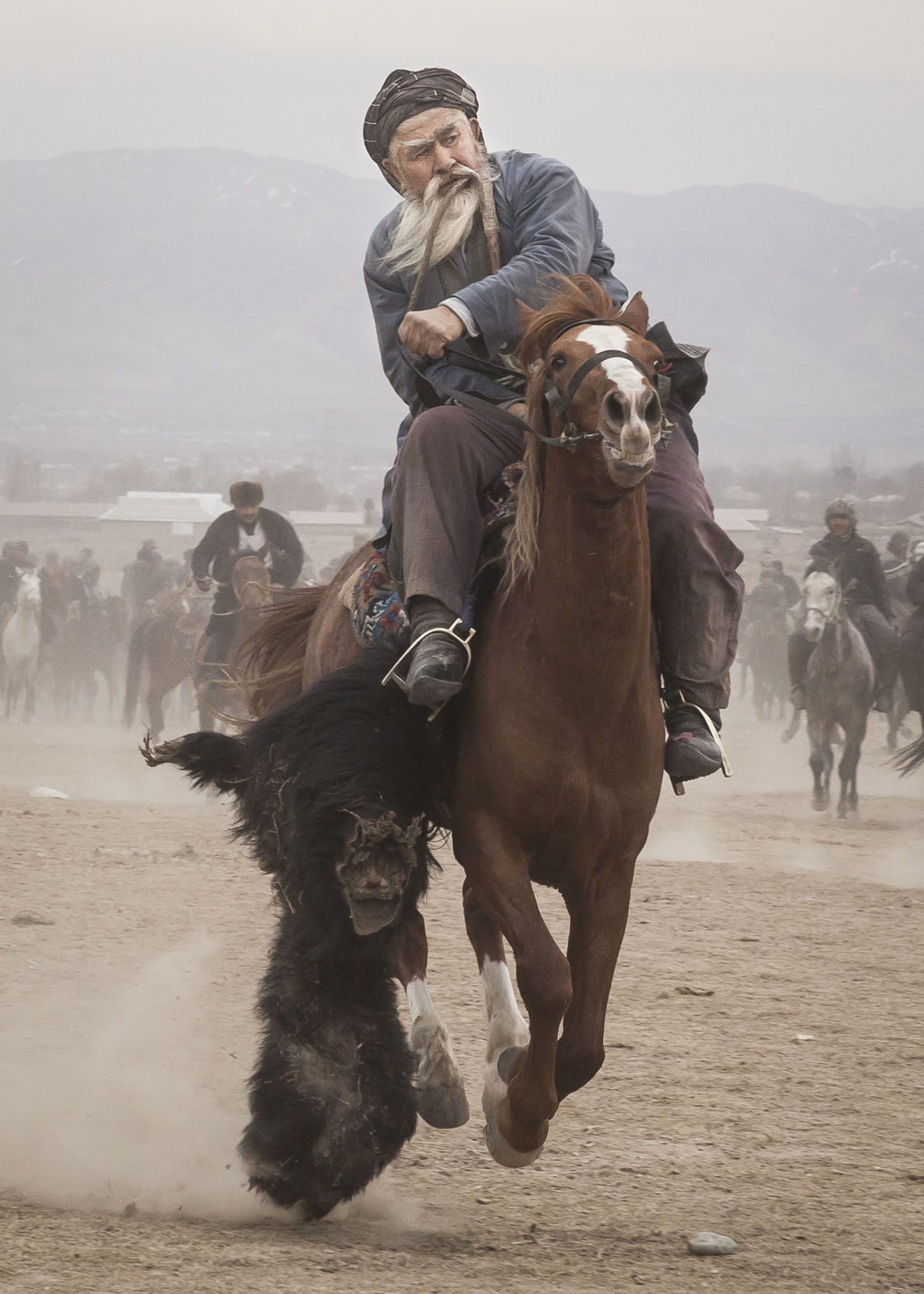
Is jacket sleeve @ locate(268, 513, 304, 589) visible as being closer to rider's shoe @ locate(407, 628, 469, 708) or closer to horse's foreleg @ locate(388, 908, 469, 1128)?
horse's foreleg @ locate(388, 908, 469, 1128)

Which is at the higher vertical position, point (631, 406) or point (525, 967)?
point (631, 406)

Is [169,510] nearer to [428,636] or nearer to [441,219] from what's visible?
[441,219]

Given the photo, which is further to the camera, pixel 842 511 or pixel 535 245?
pixel 842 511

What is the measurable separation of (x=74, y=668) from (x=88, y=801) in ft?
32.4

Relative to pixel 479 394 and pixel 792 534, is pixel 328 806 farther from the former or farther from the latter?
pixel 792 534

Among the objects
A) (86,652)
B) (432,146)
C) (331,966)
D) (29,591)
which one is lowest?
(86,652)

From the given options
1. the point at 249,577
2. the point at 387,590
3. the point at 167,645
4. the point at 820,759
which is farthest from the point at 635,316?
the point at 167,645

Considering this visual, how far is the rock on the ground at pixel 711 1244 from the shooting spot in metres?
3.43

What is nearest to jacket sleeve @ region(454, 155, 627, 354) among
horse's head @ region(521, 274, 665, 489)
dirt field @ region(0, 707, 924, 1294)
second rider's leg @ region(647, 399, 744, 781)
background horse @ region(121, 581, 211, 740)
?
horse's head @ region(521, 274, 665, 489)

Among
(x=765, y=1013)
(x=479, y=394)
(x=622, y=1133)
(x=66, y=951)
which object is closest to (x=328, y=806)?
(x=479, y=394)

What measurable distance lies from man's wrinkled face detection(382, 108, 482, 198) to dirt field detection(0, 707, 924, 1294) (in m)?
2.73

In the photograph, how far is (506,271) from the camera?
3916 millimetres

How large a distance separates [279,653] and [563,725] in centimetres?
206

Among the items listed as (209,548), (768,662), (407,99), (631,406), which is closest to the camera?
(631,406)
